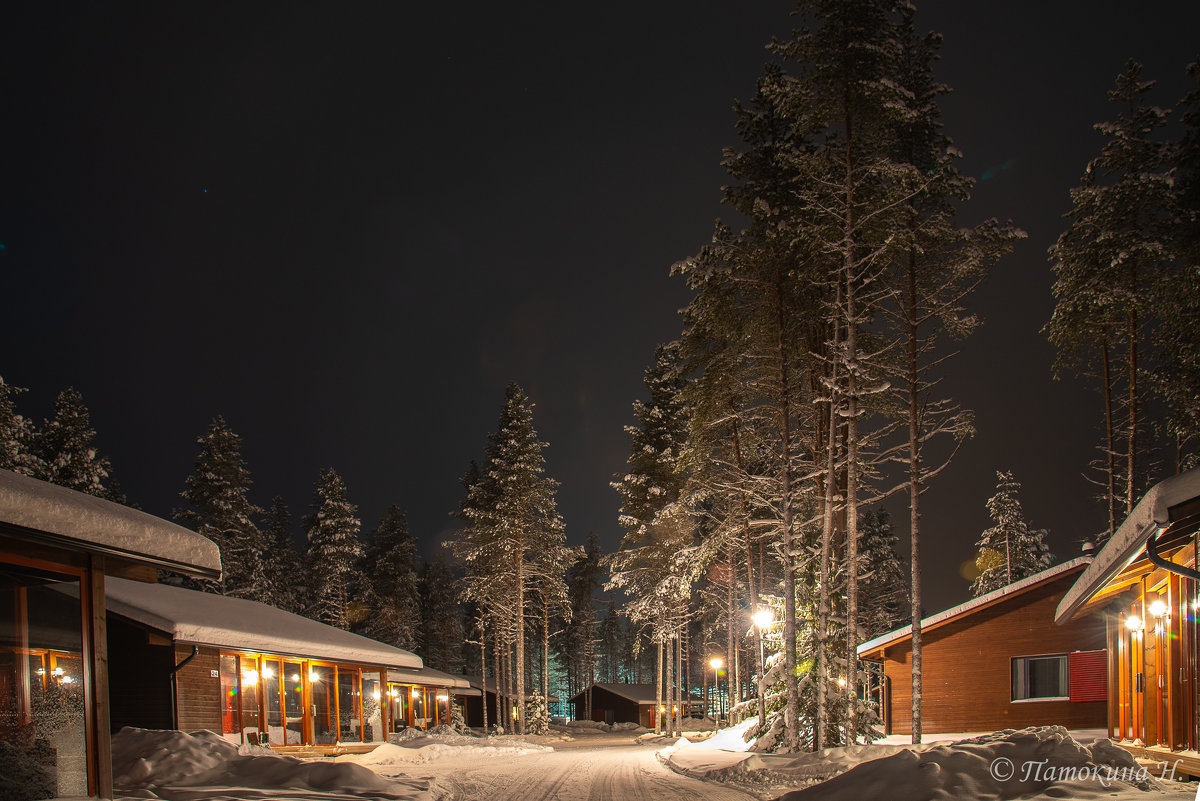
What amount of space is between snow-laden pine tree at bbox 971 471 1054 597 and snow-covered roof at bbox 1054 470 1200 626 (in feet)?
112

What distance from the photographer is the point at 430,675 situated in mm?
37562

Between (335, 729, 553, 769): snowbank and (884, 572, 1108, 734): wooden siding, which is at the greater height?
(884, 572, 1108, 734): wooden siding

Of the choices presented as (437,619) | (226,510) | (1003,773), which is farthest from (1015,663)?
(437,619)

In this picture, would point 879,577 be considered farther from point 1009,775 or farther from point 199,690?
point 1009,775

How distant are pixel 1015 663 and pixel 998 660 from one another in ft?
1.35

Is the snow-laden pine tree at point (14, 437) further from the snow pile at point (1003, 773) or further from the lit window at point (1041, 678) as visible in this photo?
the lit window at point (1041, 678)

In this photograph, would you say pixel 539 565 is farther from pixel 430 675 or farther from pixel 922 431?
pixel 922 431

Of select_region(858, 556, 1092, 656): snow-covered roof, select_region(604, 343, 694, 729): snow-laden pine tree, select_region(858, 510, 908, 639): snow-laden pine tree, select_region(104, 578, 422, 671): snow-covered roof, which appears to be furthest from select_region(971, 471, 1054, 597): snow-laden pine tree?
select_region(104, 578, 422, 671): snow-covered roof

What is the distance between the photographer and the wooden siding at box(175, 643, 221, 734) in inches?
667

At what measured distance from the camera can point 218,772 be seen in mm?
11109

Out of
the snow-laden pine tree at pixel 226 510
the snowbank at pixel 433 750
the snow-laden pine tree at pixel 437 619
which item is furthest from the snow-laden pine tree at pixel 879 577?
the snow-laden pine tree at pixel 226 510

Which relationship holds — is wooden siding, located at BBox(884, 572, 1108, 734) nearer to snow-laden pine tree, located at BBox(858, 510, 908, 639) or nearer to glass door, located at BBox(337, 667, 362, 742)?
glass door, located at BBox(337, 667, 362, 742)

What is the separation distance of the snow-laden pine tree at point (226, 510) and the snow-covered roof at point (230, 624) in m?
11.7

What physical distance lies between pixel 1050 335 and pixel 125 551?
2069 centimetres
